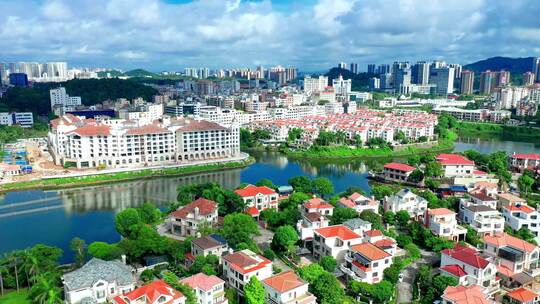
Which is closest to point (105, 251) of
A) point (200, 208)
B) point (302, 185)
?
point (200, 208)

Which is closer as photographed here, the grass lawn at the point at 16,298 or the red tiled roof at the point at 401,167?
A: the grass lawn at the point at 16,298

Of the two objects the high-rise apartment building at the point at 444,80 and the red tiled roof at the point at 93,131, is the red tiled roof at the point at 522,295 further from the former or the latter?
the high-rise apartment building at the point at 444,80

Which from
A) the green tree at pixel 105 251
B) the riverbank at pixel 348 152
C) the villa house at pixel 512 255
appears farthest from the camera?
the riverbank at pixel 348 152

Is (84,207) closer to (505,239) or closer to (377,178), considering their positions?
(377,178)

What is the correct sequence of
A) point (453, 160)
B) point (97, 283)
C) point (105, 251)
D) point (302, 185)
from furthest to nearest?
point (453, 160) < point (302, 185) < point (105, 251) < point (97, 283)

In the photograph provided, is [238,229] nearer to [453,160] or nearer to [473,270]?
[473,270]

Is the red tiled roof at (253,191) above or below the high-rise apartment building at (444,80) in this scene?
below

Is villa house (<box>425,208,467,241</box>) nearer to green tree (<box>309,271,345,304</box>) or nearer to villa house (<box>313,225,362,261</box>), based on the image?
villa house (<box>313,225,362,261</box>)

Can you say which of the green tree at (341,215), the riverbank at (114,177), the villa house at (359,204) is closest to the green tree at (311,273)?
the green tree at (341,215)
